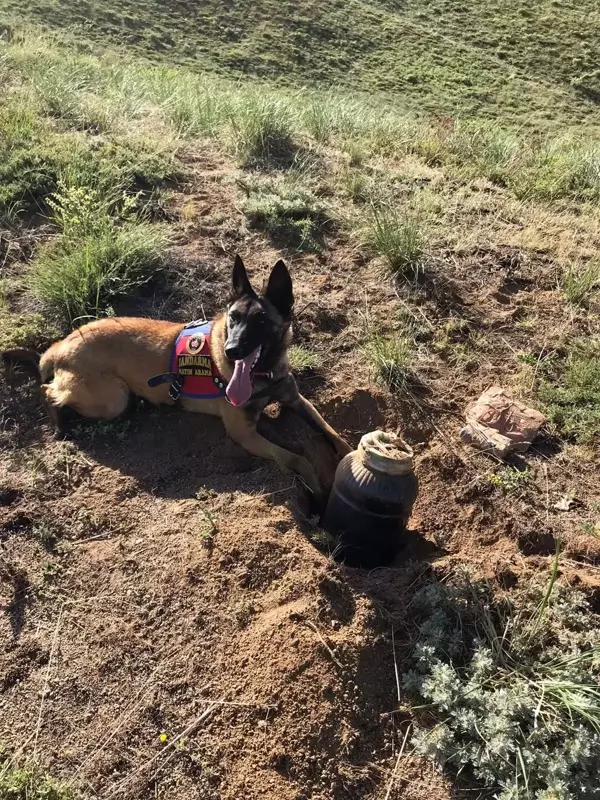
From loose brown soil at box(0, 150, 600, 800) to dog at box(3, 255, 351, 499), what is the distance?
160 millimetres

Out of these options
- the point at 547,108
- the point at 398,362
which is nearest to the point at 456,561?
the point at 398,362

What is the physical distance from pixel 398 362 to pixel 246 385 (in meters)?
1.22

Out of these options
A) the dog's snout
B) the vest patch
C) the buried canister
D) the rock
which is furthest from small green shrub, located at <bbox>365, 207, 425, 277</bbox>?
the buried canister

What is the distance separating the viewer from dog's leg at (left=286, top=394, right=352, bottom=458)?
4238 mm

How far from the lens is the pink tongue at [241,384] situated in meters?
3.98

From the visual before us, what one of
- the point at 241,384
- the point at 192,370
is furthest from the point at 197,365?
the point at 241,384

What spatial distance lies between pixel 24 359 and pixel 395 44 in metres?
18.9

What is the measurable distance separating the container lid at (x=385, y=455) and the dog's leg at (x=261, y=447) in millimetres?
647

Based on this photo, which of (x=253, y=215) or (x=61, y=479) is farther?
(x=253, y=215)

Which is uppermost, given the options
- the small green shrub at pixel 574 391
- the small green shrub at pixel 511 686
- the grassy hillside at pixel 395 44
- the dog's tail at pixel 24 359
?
the grassy hillside at pixel 395 44

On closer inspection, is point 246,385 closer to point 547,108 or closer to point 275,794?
point 275,794

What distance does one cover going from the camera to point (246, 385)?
3988 millimetres

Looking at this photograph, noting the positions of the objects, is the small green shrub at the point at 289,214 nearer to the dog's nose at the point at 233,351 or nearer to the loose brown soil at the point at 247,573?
the loose brown soil at the point at 247,573

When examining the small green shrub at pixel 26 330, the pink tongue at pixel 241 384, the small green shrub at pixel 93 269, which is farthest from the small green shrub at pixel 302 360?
the small green shrub at pixel 26 330
